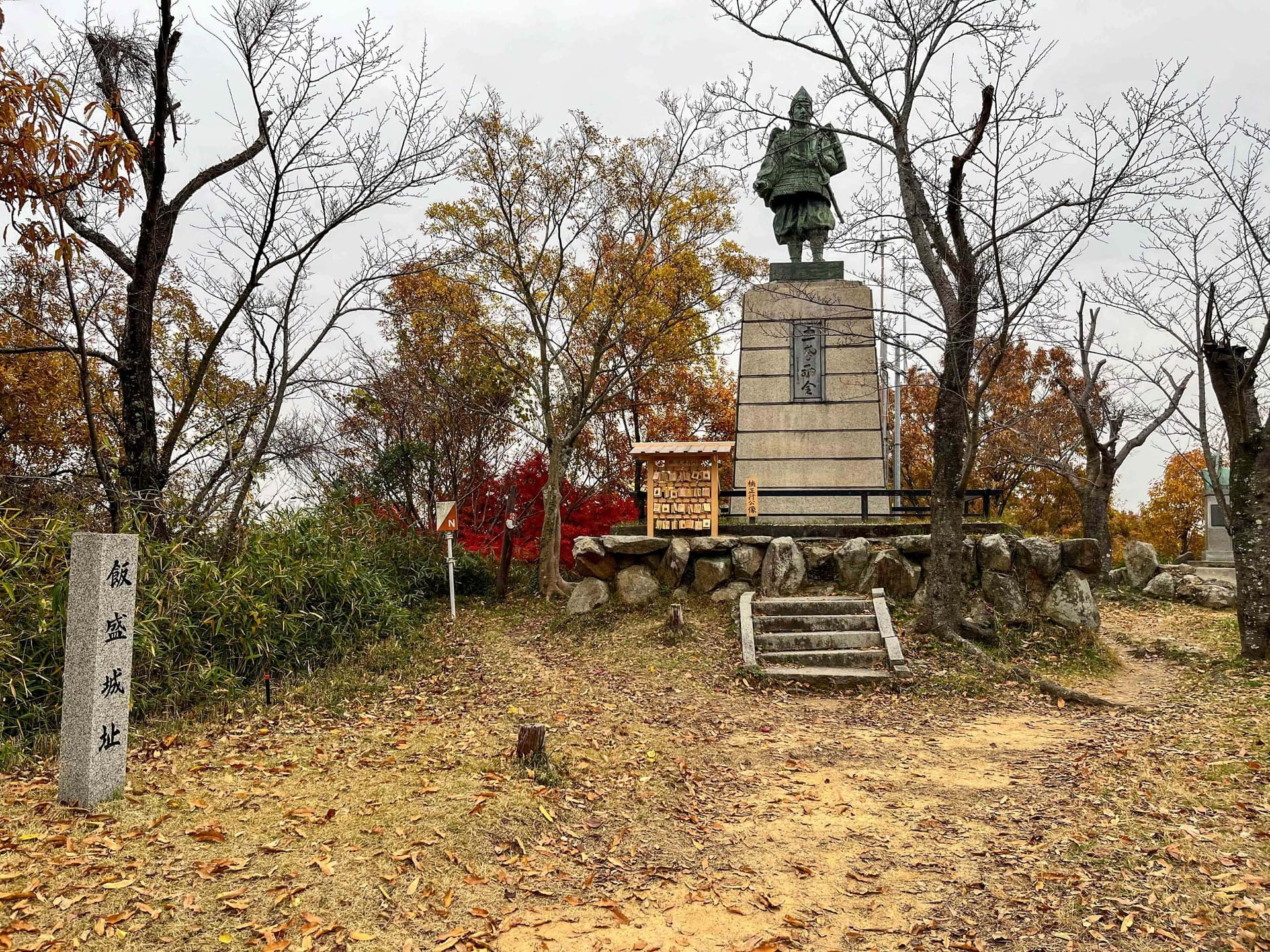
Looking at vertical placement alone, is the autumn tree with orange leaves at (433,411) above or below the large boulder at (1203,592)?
above

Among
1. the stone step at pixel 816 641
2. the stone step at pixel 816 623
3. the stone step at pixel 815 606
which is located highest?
the stone step at pixel 815 606

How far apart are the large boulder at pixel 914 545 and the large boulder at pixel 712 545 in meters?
1.98

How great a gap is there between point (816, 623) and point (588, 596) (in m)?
3.00

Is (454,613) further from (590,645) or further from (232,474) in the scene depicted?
(232,474)

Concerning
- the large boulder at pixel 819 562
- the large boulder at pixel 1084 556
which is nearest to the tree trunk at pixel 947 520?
the large boulder at pixel 819 562

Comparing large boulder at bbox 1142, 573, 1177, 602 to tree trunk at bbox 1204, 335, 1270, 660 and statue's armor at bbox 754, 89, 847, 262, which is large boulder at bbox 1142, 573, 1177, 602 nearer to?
tree trunk at bbox 1204, 335, 1270, 660

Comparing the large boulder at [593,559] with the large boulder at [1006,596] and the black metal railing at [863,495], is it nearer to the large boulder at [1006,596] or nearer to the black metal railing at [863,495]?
the black metal railing at [863,495]

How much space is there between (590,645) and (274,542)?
11.8 feet

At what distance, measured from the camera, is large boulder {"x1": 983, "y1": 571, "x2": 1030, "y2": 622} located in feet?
30.3

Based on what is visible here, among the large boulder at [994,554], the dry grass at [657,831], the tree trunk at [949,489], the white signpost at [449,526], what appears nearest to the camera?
the dry grass at [657,831]

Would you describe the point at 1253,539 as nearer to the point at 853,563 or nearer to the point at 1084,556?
the point at 1084,556

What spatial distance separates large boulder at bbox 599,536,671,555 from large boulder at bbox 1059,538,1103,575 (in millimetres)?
4661

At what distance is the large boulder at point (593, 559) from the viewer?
10.4 meters

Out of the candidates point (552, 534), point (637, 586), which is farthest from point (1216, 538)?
point (552, 534)
